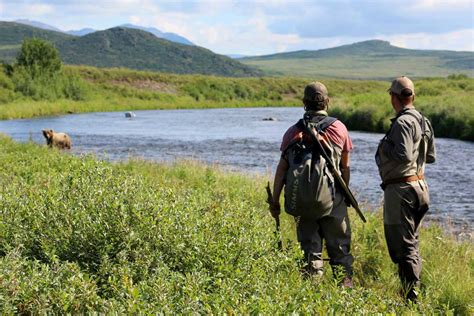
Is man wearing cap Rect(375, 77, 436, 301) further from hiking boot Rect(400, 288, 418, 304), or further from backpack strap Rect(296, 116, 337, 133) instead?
backpack strap Rect(296, 116, 337, 133)

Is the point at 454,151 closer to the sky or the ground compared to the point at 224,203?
closer to the ground

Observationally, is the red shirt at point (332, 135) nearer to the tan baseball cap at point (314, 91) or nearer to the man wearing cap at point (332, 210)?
the man wearing cap at point (332, 210)

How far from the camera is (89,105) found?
52.0 metres

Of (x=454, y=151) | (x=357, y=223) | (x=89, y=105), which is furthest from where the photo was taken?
(x=89, y=105)

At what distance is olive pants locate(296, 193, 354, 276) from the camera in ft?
19.7

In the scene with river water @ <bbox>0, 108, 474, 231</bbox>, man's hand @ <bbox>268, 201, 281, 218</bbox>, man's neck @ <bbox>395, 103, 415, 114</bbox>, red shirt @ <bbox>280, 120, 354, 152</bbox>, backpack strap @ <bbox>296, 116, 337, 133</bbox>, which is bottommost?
river water @ <bbox>0, 108, 474, 231</bbox>

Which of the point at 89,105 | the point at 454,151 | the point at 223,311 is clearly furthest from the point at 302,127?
the point at 89,105

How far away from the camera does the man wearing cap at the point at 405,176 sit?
233 inches

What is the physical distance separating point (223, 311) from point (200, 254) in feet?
4.05

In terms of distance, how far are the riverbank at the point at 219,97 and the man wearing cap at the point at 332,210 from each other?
73.1ft

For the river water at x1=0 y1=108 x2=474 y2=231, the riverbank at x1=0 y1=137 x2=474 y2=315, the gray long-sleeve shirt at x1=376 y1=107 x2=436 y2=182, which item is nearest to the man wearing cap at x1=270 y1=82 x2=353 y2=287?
the gray long-sleeve shirt at x1=376 y1=107 x2=436 y2=182

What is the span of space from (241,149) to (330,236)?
17.8 m

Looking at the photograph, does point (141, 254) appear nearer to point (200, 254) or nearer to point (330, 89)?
point (200, 254)

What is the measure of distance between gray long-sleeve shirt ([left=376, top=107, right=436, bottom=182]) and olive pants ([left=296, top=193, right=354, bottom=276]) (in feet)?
1.82
